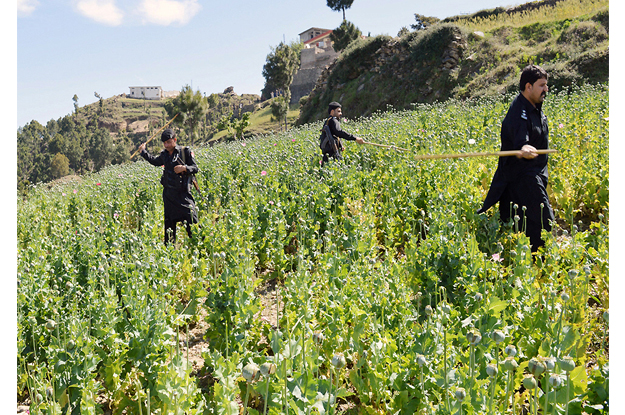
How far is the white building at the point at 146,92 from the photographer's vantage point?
162375 mm

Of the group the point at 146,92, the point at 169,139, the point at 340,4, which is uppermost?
the point at 146,92

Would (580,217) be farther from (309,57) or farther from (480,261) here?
(309,57)

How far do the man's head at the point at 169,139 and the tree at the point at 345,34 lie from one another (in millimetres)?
48374

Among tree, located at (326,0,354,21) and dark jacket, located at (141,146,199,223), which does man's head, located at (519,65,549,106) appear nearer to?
dark jacket, located at (141,146,199,223)

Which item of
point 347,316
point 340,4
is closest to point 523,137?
point 347,316

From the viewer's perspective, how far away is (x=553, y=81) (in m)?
17.3

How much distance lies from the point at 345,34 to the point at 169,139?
4895cm

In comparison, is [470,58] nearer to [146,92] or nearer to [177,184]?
[177,184]

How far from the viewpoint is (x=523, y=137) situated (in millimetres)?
4402

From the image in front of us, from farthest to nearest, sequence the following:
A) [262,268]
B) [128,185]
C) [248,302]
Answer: [128,185], [262,268], [248,302]

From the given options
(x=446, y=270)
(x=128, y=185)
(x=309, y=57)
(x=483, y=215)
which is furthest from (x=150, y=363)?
(x=309, y=57)

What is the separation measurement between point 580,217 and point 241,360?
5.15m

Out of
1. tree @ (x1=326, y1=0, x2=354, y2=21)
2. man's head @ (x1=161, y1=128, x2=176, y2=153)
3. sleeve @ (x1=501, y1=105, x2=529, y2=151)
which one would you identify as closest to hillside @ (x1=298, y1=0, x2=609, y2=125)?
sleeve @ (x1=501, y1=105, x2=529, y2=151)

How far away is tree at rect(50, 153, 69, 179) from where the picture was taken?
75562mm
